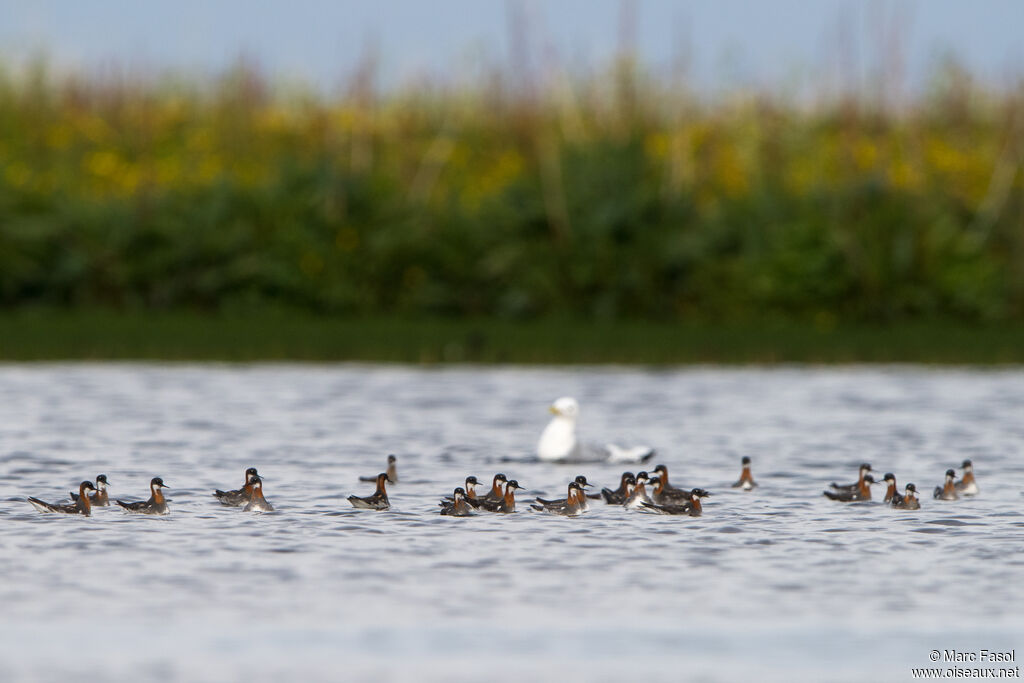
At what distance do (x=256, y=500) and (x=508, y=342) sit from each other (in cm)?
1047

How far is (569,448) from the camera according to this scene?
1431 cm

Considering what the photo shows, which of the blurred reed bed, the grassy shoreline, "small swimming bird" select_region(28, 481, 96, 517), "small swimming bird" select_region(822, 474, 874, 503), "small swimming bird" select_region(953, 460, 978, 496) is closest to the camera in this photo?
"small swimming bird" select_region(28, 481, 96, 517)

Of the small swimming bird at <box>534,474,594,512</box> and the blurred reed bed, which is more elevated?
the blurred reed bed

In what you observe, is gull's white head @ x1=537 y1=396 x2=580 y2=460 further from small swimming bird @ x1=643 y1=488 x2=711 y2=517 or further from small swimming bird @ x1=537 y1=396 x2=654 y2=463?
small swimming bird @ x1=643 y1=488 x2=711 y2=517

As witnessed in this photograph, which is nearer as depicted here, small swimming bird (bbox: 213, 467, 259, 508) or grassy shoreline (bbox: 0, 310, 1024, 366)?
small swimming bird (bbox: 213, 467, 259, 508)

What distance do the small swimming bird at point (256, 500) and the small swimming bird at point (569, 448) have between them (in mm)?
3186

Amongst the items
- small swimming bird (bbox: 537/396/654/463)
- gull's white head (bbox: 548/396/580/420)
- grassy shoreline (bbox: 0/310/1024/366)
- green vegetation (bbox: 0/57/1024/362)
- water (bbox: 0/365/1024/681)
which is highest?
green vegetation (bbox: 0/57/1024/362)

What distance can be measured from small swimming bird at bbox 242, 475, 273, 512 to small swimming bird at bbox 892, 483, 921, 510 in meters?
3.74

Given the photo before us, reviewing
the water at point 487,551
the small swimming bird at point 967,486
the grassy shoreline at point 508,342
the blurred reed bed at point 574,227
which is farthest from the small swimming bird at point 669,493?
the blurred reed bed at point 574,227

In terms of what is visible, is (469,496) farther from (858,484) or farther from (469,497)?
(858,484)

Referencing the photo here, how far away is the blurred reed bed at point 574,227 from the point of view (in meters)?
23.7

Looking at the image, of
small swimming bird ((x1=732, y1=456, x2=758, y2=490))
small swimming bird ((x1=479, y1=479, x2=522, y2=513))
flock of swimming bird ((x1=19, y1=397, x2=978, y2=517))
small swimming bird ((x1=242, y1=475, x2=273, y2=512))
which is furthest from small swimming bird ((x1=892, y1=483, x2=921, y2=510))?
small swimming bird ((x1=242, y1=475, x2=273, y2=512))

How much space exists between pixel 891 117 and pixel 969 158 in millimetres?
2059

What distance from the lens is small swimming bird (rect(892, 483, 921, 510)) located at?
1187 cm
